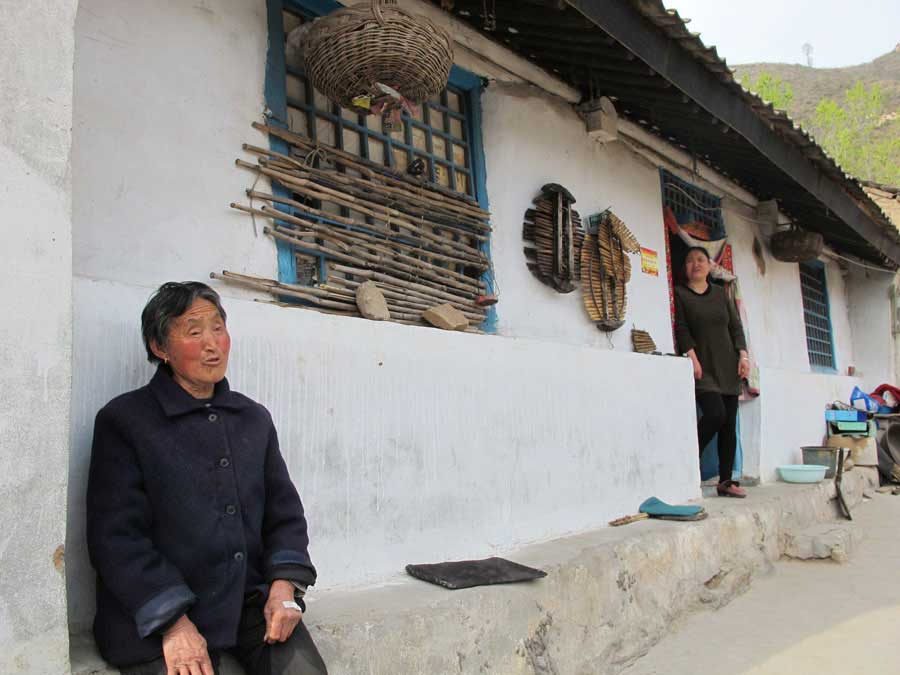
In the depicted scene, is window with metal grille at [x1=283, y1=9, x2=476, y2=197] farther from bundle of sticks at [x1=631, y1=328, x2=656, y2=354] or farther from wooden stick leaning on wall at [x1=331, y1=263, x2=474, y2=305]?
bundle of sticks at [x1=631, y1=328, x2=656, y2=354]

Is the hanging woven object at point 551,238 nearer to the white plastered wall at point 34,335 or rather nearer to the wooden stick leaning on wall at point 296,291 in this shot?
the wooden stick leaning on wall at point 296,291

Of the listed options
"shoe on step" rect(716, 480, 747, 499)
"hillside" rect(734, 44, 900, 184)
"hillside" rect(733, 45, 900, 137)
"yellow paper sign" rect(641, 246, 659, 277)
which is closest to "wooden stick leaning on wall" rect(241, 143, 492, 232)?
"yellow paper sign" rect(641, 246, 659, 277)

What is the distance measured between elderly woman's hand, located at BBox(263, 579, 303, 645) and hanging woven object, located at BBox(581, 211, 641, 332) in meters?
3.52

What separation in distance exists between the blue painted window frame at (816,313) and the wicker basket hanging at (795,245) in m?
1.44

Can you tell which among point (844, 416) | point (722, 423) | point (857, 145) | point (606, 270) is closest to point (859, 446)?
point (844, 416)

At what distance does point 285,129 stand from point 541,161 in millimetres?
2066

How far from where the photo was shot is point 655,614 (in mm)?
3965

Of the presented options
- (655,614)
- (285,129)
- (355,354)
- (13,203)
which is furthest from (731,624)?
(13,203)

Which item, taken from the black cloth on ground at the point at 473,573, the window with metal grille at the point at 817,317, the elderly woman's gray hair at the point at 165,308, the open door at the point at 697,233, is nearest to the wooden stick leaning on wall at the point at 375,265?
the elderly woman's gray hair at the point at 165,308

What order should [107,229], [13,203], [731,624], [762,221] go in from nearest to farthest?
[13,203] → [107,229] → [731,624] → [762,221]

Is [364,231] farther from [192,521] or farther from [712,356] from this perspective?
[712,356]

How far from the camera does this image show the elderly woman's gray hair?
2.13 metres

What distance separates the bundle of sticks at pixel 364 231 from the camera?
130 inches

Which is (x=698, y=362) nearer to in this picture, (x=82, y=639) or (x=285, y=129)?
(x=285, y=129)
